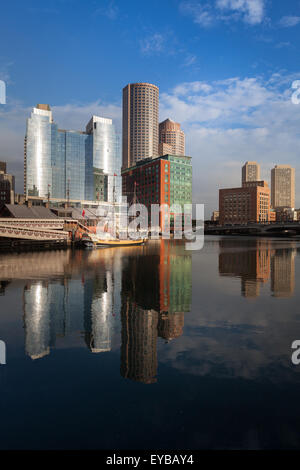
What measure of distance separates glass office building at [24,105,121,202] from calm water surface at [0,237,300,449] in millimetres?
149133

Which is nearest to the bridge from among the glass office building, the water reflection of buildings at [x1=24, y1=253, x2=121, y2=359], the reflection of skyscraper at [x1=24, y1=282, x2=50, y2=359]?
the glass office building

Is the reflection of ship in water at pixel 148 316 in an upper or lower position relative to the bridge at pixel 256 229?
lower

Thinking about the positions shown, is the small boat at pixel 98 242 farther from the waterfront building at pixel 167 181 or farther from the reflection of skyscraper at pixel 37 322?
the waterfront building at pixel 167 181

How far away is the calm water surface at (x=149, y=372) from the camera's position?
6.88 meters

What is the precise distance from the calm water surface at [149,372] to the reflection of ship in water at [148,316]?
7 cm

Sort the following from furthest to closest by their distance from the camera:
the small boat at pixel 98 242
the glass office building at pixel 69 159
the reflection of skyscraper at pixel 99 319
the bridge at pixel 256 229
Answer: the glass office building at pixel 69 159
the bridge at pixel 256 229
the small boat at pixel 98 242
the reflection of skyscraper at pixel 99 319

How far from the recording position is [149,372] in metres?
9.75

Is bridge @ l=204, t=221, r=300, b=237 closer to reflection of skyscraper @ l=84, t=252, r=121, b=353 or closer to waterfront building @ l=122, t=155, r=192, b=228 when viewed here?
waterfront building @ l=122, t=155, r=192, b=228

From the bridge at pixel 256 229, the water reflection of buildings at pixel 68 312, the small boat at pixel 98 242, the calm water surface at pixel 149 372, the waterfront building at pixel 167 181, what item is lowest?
the calm water surface at pixel 149 372

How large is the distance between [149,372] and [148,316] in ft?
19.1

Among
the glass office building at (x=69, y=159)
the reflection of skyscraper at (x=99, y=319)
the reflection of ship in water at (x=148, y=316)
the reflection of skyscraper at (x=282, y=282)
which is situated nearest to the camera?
the reflection of ship in water at (x=148, y=316)

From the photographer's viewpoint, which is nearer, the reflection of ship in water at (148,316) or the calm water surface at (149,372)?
the calm water surface at (149,372)

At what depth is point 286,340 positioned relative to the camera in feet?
41.0

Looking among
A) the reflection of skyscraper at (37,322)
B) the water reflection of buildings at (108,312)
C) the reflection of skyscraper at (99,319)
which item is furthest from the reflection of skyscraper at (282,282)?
the reflection of skyscraper at (37,322)
